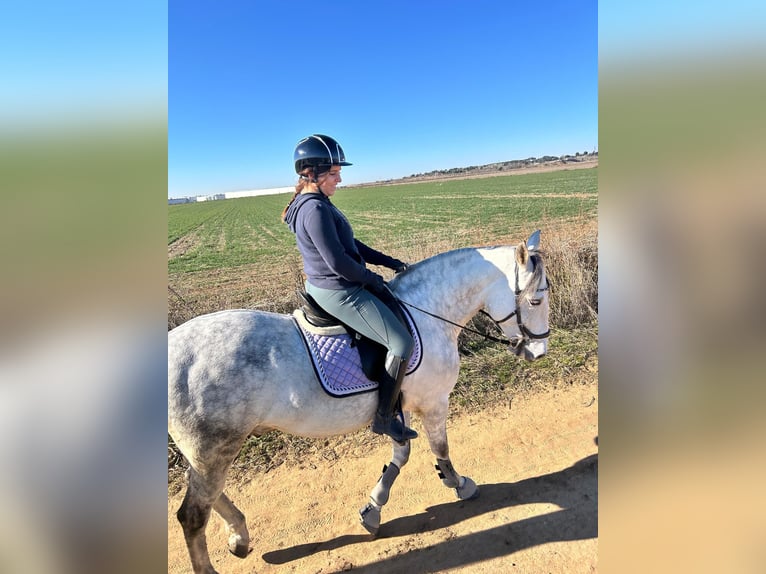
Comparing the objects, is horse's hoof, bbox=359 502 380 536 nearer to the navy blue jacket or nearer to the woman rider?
the woman rider

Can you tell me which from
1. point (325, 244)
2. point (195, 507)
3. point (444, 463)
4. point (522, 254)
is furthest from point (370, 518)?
point (522, 254)

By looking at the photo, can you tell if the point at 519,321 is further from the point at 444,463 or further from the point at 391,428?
the point at 444,463

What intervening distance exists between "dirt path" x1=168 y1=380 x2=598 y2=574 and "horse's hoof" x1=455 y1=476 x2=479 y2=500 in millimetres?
61

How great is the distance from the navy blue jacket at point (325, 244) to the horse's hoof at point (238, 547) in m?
2.40

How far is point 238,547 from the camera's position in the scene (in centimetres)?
357

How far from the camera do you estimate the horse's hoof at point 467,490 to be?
4.03m

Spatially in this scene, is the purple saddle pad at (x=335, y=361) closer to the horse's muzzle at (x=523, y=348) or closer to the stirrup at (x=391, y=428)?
the stirrup at (x=391, y=428)

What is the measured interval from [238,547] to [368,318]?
2399 millimetres
